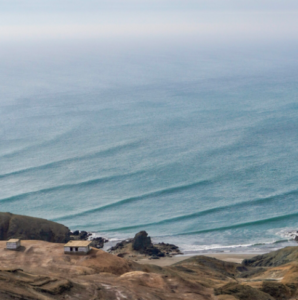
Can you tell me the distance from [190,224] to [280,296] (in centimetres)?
3711

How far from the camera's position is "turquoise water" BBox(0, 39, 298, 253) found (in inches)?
3191

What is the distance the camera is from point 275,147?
111 metres

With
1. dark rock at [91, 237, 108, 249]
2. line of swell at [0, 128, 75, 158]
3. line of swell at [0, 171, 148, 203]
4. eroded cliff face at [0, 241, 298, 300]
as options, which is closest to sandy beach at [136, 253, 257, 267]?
dark rock at [91, 237, 108, 249]

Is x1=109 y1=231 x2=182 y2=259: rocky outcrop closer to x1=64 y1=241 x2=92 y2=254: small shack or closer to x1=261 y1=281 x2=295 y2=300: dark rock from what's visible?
x1=64 y1=241 x2=92 y2=254: small shack

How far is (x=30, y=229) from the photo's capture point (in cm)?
7100

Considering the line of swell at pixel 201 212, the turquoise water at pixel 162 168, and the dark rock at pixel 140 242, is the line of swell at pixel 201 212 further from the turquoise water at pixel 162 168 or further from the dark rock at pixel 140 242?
the dark rock at pixel 140 242

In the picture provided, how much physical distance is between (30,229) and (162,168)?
119 feet

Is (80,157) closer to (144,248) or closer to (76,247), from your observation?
(144,248)

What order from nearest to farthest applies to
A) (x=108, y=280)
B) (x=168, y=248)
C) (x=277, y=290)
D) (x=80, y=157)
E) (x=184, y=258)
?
(x=108, y=280), (x=277, y=290), (x=184, y=258), (x=168, y=248), (x=80, y=157)

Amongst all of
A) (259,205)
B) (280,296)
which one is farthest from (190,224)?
(280,296)

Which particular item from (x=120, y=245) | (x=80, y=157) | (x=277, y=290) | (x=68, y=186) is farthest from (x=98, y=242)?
(x=277, y=290)

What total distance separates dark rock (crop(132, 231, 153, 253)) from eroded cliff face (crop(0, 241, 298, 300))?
14.4 meters

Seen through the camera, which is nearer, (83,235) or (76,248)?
(76,248)

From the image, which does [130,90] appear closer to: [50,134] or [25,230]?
[50,134]
